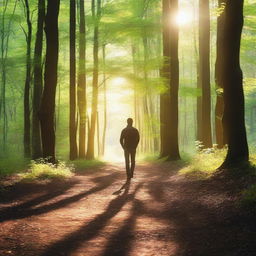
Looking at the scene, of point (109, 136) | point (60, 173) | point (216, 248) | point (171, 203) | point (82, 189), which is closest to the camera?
point (216, 248)

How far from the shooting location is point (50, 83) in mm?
14055

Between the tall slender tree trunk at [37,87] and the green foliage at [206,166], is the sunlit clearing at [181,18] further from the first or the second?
the green foliage at [206,166]

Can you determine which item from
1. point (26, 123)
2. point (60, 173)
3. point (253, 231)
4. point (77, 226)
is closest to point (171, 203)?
point (77, 226)

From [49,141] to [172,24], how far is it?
8982mm

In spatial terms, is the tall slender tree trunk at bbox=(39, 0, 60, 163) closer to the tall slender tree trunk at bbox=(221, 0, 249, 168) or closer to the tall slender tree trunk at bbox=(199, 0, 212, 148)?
the tall slender tree trunk at bbox=(221, 0, 249, 168)

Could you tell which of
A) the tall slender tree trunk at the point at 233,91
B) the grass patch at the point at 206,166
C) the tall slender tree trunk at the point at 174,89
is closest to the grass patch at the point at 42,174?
the grass patch at the point at 206,166

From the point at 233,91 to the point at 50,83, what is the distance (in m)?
7.14

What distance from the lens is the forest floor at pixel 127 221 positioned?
4719 millimetres

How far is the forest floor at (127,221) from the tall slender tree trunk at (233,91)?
1001 millimetres

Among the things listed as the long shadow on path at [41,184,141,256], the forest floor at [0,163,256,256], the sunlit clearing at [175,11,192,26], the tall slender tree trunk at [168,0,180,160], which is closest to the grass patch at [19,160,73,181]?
the forest floor at [0,163,256,256]

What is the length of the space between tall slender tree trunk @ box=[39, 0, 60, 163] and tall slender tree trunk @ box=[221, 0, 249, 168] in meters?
6.78

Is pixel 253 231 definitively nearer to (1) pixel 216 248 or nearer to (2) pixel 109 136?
(1) pixel 216 248

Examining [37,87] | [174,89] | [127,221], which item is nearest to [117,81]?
[174,89]

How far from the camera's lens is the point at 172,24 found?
18.7 metres
